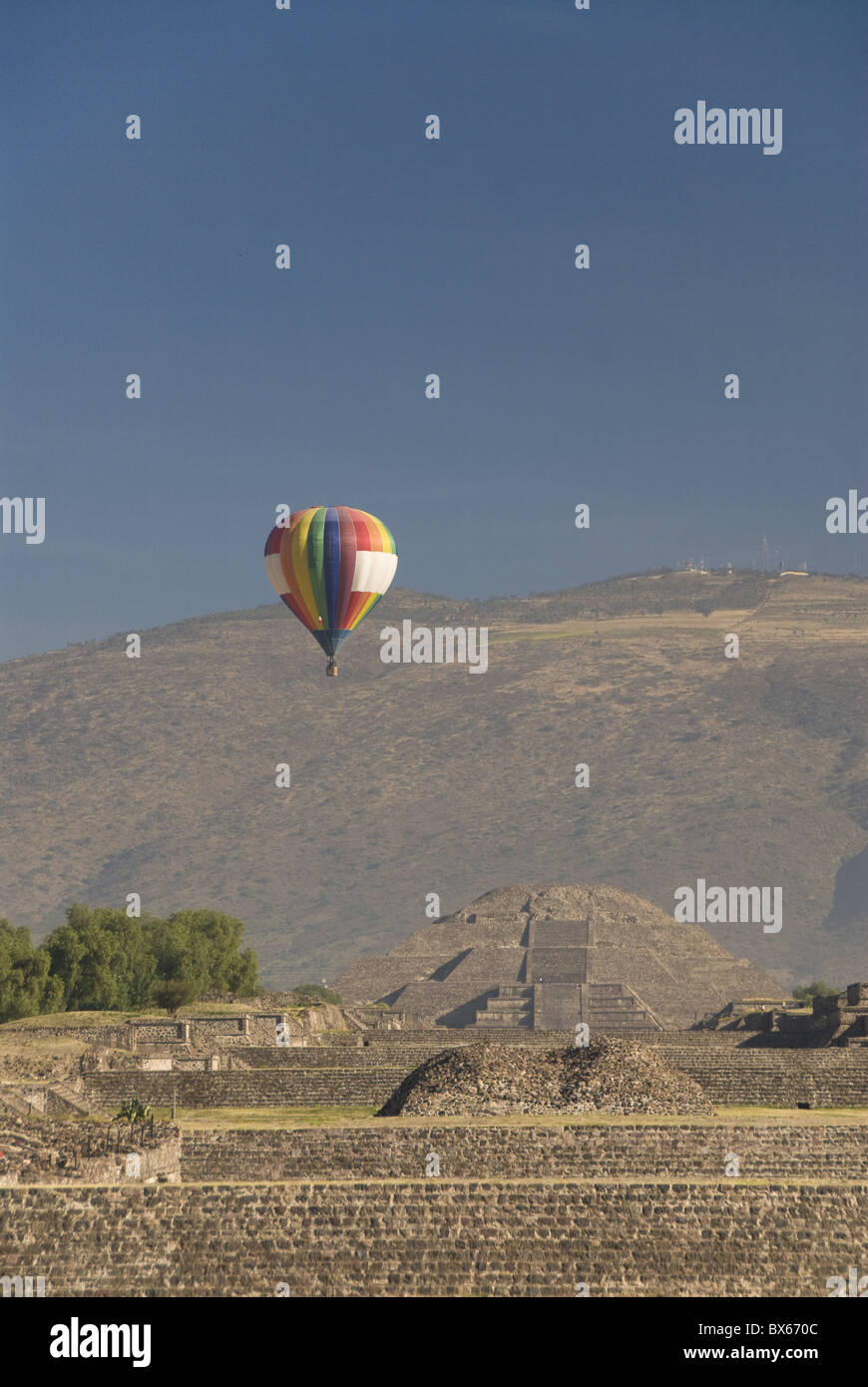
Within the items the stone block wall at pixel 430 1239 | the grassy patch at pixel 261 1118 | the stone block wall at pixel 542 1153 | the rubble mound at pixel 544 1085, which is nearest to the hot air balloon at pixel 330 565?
the grassy patch at pixel 261 1118

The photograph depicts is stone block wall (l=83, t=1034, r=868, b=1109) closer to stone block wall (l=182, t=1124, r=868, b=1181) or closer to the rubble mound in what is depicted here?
the rubble mound

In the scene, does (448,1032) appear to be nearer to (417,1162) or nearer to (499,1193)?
(417,1162)

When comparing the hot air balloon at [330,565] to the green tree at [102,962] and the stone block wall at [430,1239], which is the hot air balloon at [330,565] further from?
the stone block wall at [430,1239]

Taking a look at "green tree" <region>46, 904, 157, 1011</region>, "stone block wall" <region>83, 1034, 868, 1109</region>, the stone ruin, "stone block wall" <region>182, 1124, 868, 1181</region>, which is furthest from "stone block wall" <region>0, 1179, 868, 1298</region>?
the stone ruin
